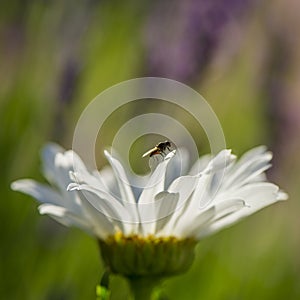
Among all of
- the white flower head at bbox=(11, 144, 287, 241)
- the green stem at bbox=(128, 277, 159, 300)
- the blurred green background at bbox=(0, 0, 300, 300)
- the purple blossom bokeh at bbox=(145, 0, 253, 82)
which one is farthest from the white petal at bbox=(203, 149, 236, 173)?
the purple blossom bokeh at bbox=(145, 0, 253, 82)

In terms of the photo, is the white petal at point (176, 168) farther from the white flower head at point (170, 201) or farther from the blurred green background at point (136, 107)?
the blurred green background at point (136, 107)

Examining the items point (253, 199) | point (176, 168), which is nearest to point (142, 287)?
point (253, 199)

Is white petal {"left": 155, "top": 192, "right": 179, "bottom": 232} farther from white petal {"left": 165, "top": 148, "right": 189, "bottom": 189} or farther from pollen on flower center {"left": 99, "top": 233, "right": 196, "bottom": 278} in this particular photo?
white petal {"left": 165, "top": 148, "right": 189, "bottom": 189}

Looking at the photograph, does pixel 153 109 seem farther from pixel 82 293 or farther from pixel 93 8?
pixel 82 293

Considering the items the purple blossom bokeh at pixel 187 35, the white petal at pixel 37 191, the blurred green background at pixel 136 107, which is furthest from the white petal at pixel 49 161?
the purple blossom bokeh at pixel 187 35

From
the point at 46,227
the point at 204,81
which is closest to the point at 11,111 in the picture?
the point at 46,227

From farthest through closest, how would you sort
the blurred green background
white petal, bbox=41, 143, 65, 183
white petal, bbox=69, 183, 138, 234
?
the blurred green background → white petal, bbox=41, 143, 65, 183 → white petal, bbox=69, 183, 138, 234
